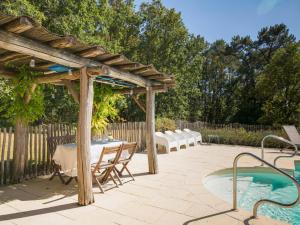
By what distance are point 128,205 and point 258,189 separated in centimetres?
414

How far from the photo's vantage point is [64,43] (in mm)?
4082

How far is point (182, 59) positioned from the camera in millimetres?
25578

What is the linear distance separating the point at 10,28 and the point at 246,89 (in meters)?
31.7

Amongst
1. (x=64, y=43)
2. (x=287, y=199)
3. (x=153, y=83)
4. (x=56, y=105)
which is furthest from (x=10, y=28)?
(x=56, y=105)

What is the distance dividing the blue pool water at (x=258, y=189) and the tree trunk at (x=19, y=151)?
15.8 ft

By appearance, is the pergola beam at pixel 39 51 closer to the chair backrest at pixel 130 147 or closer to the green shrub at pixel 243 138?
the chair backrest at pixel 130 147

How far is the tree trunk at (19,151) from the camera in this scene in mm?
6229

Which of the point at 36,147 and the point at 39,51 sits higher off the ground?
the point at 39,51

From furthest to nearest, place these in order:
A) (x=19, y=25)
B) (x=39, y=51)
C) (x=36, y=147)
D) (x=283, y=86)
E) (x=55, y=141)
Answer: (x=283, y=86) → (x=55, y=141) → (x=36, y=147) → (x=39, y=51) → (x=19, y=25)

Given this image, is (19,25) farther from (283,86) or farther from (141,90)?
(283,86)

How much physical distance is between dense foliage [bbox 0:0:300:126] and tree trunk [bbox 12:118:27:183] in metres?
2.00

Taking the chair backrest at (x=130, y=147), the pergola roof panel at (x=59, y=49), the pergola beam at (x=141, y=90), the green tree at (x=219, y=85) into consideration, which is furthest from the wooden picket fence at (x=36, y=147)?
the green tree at (x=219, y=85)

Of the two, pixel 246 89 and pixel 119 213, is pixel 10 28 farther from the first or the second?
pixel 246 89

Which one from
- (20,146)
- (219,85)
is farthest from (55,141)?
(219,85)
